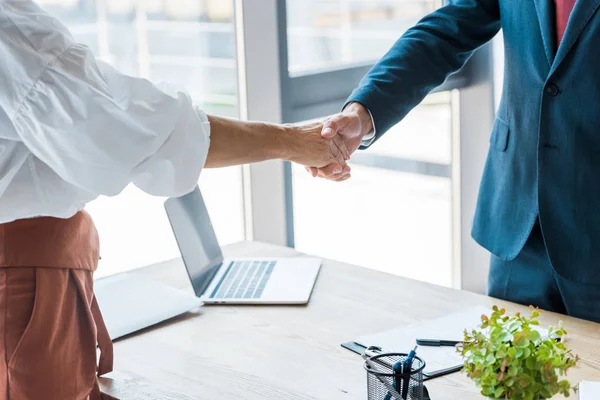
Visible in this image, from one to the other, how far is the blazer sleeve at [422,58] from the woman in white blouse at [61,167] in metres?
0.78

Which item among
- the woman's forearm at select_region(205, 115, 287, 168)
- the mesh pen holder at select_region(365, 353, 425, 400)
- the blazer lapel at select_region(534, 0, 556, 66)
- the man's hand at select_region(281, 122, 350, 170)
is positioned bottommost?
the mesh pen holder at select_region(365, 353, 425, 400)

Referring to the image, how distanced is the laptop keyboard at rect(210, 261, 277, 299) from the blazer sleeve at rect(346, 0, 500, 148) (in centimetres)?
47

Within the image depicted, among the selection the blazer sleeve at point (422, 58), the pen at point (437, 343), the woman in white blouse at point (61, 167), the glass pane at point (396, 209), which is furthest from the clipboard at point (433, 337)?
the glass pane at point (396, 209)

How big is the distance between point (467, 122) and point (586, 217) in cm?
179

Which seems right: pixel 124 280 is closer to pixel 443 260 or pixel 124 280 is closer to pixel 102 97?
pixel 102 97

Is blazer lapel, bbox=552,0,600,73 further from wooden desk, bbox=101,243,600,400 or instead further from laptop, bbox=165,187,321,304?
laptop, bbox=165,187,321,304

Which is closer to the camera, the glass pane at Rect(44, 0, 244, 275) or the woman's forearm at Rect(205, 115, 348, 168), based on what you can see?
the woman's forearm at Rect(205, 115, 348, 168)

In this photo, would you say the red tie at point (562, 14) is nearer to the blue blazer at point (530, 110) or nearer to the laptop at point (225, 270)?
the blue blazer at point (530, 110)

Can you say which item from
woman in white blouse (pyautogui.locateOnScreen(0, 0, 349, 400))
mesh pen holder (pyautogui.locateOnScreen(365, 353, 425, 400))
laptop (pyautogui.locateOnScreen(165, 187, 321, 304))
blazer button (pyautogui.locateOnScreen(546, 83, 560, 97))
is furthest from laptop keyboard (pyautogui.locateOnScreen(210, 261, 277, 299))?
blazer button (pyautogui.locateOnScreen(546, 83, 560, 97))

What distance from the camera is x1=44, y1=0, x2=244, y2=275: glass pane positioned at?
234 centimetres

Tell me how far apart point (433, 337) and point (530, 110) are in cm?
67

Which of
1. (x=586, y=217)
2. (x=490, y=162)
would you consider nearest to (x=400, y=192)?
(x=490, y=162)

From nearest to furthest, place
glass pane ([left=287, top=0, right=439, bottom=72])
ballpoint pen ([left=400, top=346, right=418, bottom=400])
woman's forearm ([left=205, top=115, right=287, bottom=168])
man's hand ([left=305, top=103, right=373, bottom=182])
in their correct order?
ballpoint pen ([left=400, top=346, right=418, bottom=400]) < woman's forearm ([left=205, top=115, right=287, bottom=168]) < man's hand ([left=305, top=103, right=373, bottom=182]) < glass pane ([left=287, top=0, right=439, bottom=72])

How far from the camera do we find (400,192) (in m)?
3.69
